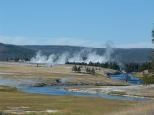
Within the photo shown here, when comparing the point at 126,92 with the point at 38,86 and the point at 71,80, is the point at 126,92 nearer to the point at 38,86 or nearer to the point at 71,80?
the point at 38,86

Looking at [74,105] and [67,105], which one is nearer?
[67,105]

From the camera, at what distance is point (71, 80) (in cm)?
16425

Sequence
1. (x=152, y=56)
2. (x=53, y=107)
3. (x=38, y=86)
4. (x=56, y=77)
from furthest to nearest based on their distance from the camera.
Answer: (x=56, y=77) → (x=38, y=86) → (x=152, y=56) → (x=53, y=107)

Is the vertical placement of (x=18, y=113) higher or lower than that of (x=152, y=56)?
lower

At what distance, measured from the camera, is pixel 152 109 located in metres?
36.0

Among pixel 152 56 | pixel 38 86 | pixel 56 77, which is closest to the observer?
pixel 152 56

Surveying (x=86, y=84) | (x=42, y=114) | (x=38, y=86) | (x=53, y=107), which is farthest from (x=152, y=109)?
(x=86, y=84)

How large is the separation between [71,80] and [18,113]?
10893cm

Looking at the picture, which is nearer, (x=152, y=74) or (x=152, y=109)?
(x=152, y=109)

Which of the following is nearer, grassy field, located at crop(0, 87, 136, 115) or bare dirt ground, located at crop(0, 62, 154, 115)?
bare dirt ground, located at crop(0, 62, 154, 115)

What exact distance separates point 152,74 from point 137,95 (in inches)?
1148

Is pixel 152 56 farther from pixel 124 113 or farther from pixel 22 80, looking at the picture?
pixel 22 80

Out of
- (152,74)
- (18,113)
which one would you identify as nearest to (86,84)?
(152,74)

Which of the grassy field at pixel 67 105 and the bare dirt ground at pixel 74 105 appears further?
the grassy field at pixel 67 105
